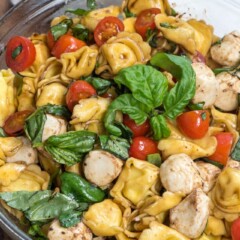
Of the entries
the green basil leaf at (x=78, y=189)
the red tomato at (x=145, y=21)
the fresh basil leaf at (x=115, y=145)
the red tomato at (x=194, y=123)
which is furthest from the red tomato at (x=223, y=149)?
the red tomato at (x=145, y=21)

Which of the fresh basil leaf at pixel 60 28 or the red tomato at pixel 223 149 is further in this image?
the fresh basil leaf at pixel 60 28

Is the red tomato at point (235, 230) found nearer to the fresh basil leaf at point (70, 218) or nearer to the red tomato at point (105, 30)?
the fresh basil leaf at point (70, 218)

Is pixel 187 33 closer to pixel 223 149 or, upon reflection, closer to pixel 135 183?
pixel 223 149

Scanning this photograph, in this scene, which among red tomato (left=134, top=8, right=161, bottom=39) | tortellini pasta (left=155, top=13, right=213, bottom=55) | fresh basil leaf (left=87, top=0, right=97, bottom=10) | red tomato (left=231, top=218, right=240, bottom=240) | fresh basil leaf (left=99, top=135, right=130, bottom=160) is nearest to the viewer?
red tomato (left=231, top=218, right=240, bottom=240)

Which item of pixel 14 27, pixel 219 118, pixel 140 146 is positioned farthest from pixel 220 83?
pixel 14 27

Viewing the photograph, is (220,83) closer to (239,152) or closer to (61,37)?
(239,152)

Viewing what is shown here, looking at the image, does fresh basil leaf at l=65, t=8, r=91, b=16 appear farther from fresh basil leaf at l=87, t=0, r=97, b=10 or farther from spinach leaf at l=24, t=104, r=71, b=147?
spinach leaf at l=24, t=104, r=71, b=147

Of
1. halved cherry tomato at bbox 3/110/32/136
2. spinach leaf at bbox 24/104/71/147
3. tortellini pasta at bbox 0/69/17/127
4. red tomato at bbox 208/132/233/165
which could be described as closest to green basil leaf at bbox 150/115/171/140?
red tomato at bbox 208/132/233/165
